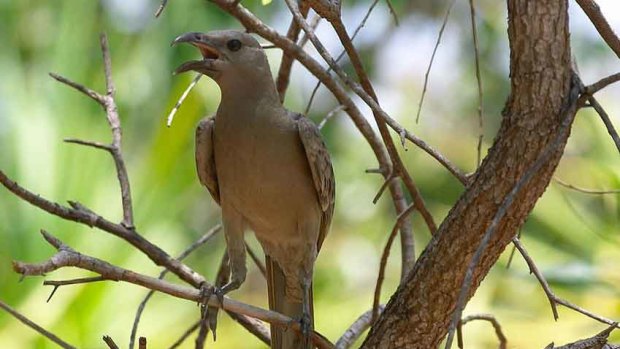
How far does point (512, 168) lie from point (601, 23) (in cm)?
47

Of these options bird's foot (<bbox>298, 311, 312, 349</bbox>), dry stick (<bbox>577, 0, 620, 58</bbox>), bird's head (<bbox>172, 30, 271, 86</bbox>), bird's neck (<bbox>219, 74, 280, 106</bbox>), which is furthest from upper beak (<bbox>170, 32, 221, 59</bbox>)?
dry stick (<bbox>577, 0, 620, 58</bbox>)

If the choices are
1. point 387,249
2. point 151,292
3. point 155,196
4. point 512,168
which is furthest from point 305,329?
point 155,196

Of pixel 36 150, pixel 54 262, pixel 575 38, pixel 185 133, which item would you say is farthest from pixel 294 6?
pixel 575 38

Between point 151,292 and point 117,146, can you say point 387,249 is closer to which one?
point 151,292

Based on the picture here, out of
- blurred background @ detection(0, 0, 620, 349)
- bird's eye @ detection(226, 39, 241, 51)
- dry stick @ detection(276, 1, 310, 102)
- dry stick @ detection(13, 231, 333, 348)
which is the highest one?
blurred background @ detection(0, 0, 620, 349)

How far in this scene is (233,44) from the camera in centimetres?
356

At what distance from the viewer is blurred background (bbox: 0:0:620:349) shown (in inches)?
213

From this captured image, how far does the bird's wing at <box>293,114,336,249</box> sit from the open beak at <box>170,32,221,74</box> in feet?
1.31

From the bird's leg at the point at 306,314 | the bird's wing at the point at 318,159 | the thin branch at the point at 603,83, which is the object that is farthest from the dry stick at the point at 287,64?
the thin branch at the point at 603,83

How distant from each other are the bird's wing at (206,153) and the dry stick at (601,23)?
Answer: 1683 mm

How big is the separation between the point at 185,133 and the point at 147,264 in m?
0.88

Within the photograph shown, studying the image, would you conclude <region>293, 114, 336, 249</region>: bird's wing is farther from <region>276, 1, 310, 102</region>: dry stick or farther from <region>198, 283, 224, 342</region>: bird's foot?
<region>198, 283, 224, 342</region>: bird's foot

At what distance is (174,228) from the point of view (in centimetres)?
659

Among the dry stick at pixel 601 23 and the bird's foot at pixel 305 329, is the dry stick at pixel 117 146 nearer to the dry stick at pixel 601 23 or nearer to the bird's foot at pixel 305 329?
the bird's foot at pixel 305 329
